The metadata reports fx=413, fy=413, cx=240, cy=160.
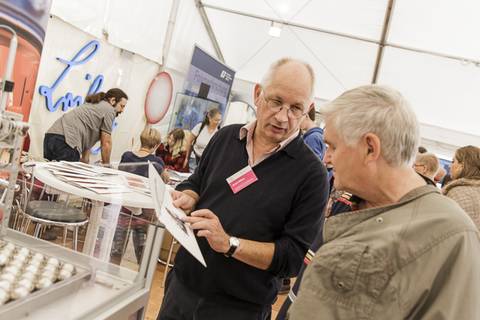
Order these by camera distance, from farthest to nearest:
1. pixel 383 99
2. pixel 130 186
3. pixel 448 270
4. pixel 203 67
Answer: pixel 203 67 < pixel 130 186 < pixel 383 99 < pixel 448 270

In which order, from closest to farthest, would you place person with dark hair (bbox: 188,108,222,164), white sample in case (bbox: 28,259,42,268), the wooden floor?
white sample in case (bbox: 28,259,42,268), the wooden floor, person with dark hair (bbox: 188,108,222,164)

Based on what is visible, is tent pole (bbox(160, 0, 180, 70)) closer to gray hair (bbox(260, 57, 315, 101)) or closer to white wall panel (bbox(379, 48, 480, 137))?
white wall panel (bbox(379, 48, 480, 137))

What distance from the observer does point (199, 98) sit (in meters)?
5.84

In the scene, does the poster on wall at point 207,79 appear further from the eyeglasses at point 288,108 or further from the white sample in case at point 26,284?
the white sample in case at point 26,284

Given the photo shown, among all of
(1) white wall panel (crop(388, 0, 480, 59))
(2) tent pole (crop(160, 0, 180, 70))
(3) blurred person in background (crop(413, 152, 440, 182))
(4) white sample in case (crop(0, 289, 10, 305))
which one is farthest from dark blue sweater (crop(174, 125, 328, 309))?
(1) white wall panel (crop(388, 0, 480, 59))

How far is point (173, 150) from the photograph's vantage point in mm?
5020

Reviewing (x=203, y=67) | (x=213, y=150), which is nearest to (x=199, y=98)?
(x=203, y=67)

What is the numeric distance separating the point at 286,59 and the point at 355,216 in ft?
2.33

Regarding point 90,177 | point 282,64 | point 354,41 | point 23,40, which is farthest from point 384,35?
point 90,177

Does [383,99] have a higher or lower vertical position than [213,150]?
higher

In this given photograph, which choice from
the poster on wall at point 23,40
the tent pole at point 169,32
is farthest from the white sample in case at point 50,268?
the tent pole at point 169,32

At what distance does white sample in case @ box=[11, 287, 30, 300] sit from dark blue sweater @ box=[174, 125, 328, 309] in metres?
0.66

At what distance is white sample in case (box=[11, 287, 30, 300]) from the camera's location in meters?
0.78

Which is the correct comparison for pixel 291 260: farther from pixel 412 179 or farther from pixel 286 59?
pixel 286 59
